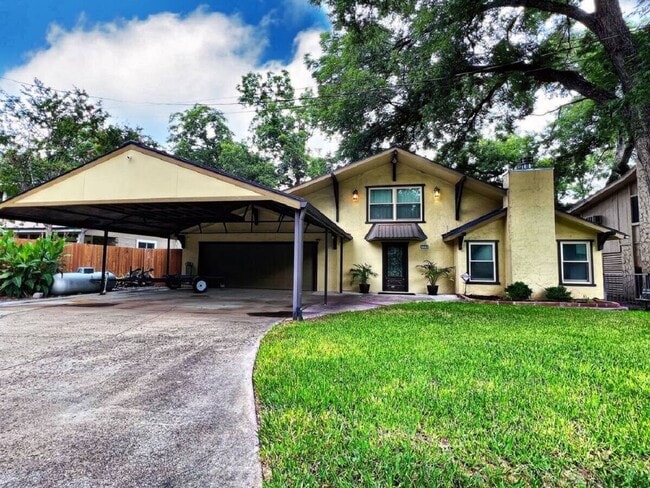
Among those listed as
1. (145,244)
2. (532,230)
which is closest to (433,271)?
(532,230)

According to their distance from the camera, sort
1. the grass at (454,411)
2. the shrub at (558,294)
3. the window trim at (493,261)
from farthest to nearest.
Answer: the window trim at (493,261), the shrub at (558,294), the grass at (454,411)

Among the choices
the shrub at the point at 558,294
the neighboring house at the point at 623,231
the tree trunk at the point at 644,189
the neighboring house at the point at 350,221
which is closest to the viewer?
the neighboring house at the point at 350,221

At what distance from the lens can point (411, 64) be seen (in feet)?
37.7

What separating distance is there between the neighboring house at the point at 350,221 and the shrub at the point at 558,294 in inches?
13.1

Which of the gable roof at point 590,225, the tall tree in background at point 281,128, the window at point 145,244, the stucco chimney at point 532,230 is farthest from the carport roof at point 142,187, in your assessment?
the tall tree in background at point 281,128

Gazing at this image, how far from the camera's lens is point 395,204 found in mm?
13820

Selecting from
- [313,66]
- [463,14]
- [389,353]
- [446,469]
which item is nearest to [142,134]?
[313,66]

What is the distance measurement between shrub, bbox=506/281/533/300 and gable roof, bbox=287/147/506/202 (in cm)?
336

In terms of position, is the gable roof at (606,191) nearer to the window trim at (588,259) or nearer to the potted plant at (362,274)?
the window trim at (588,259)

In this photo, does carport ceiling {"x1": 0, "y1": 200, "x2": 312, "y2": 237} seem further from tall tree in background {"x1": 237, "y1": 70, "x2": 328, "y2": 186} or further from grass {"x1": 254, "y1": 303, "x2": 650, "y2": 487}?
tall tree in background {"x1": 237, "y1": 70, "x2": 328, "y2": 186}

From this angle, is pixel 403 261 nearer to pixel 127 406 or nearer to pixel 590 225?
pixel 590 225

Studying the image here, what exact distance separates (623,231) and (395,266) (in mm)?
9095

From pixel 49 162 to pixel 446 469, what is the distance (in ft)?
83.0

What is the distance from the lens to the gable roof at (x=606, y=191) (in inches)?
504
